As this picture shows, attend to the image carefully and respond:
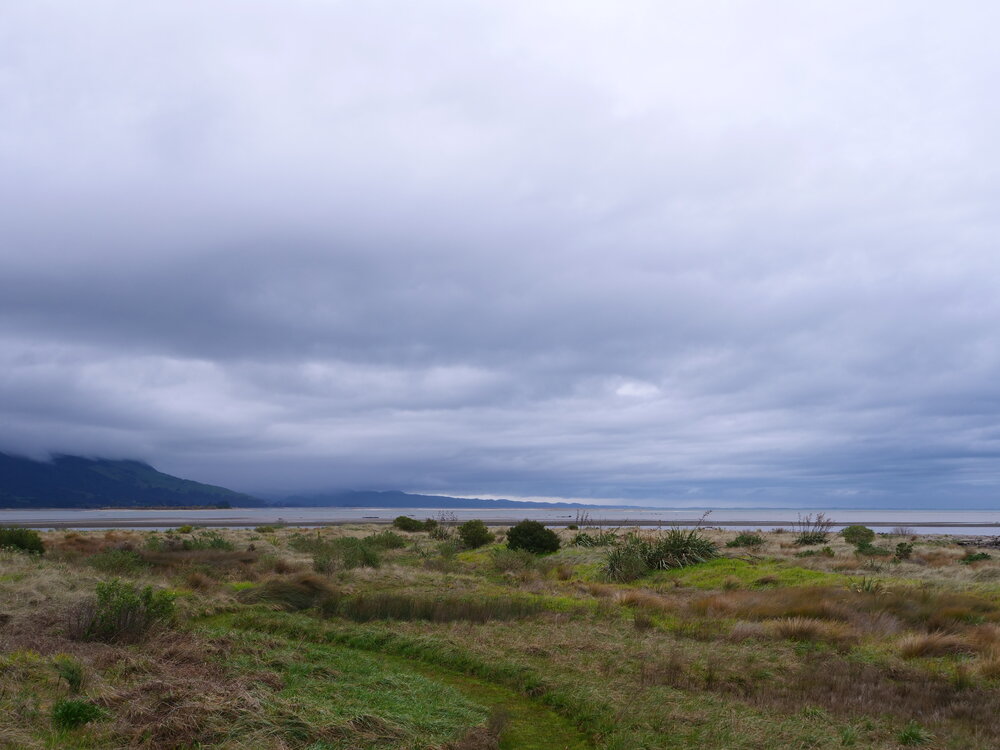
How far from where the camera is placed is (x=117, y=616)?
1222cm

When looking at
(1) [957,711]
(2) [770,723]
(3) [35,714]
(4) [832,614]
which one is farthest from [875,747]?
(3) [35,714]

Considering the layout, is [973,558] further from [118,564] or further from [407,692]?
[118,564]

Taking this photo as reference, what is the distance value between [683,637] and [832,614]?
3.94m

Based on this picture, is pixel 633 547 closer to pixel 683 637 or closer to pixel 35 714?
pixel 683 637

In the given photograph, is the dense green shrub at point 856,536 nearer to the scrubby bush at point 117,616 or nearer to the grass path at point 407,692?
the grass path at point 407,692

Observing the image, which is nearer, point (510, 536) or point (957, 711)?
point (957, 711)

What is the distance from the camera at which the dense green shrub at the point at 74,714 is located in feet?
24.6

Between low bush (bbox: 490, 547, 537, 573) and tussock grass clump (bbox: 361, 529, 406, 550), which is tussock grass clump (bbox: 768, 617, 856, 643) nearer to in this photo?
low bush (bbox: 490, 547, 537, 573)

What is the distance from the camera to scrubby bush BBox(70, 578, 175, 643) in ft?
39.4

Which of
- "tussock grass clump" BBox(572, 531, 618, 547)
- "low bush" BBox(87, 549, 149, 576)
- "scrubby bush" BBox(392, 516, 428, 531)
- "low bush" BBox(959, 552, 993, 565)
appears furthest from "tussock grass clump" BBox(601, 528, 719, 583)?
"scrubby bush" BBox(392, 516, 428, 531)

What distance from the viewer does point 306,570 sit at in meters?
23.8

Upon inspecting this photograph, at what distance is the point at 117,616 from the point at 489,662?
6.66 m

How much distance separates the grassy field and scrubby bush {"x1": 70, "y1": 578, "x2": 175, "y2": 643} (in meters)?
0.03

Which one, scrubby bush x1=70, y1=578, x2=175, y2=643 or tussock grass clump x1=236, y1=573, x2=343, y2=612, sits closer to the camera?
scrubby bush x1=70, y1=578, x2=175, y2=643
